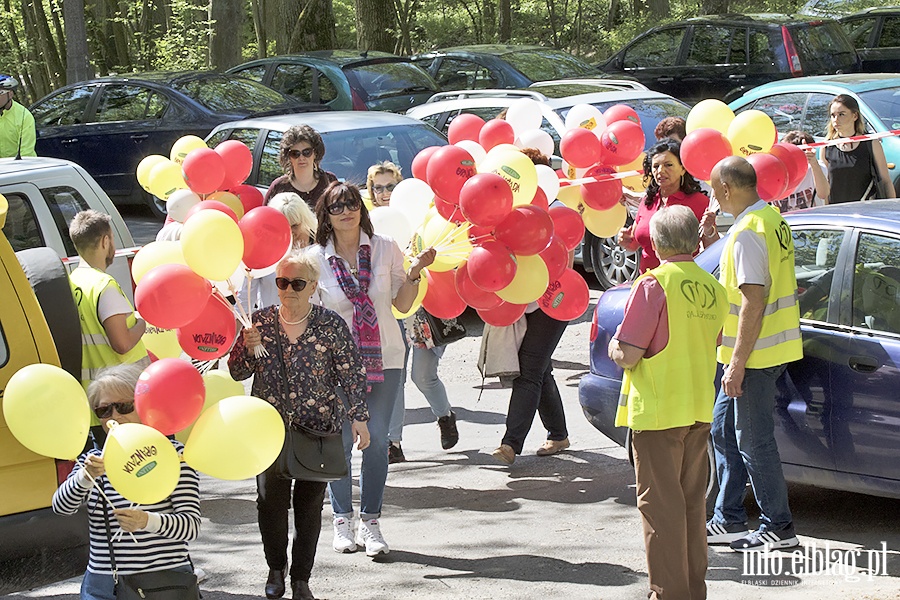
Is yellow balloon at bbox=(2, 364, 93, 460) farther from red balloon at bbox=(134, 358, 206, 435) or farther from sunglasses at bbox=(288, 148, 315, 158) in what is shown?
sunglasses at bbox=(288, 148, 315, 158)

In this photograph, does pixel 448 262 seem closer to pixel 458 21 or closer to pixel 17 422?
pixel 17 422

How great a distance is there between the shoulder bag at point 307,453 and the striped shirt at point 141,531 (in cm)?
99

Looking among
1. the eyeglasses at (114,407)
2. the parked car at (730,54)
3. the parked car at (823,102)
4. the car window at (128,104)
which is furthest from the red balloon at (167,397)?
the parked car at (730,54)

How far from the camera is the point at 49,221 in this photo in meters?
7.73

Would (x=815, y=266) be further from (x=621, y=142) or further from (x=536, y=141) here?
(x=536, y=141)

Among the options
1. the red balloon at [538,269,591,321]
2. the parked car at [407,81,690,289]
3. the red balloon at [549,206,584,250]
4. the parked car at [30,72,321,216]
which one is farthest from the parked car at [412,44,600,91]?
the red balloon at [538,269,591,321]

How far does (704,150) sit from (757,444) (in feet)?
5.43

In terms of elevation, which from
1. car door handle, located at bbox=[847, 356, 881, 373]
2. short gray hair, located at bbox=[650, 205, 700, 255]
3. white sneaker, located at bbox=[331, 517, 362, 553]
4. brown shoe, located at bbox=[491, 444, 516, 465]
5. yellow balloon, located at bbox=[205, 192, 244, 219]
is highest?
short gray hair, located at bbox=[650, 205, 700, 255]

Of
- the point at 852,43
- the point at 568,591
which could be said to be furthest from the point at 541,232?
the point at 852,43

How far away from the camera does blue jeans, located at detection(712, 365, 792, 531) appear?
5871 mm

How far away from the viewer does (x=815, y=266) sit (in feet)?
20.6

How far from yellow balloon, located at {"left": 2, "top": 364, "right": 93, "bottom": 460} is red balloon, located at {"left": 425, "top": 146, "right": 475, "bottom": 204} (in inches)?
91.1

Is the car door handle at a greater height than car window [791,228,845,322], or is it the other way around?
car window [791,228,845,322]

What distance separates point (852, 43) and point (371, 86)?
28.3 feet
